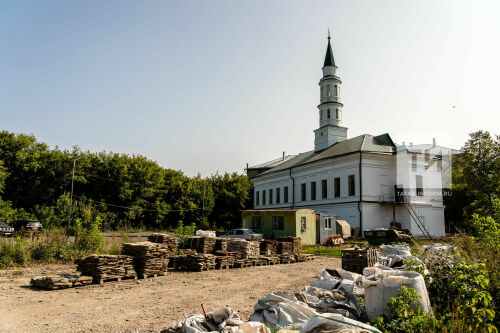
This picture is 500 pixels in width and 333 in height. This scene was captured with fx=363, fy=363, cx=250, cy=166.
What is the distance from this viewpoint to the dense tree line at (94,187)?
136 feet

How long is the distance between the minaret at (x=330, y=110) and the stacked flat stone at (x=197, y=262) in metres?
32.0

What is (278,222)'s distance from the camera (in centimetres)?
2867

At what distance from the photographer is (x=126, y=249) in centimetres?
1261

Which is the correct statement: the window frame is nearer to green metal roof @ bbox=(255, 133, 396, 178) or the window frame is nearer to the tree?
green metal roof @ bbox=(255, 133, 396, 178)

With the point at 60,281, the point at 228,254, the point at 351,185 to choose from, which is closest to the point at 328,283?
the point at 60,281

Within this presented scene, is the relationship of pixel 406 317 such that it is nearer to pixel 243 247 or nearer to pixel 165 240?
pixel 243 247

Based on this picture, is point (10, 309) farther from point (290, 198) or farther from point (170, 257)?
point (290, 198)

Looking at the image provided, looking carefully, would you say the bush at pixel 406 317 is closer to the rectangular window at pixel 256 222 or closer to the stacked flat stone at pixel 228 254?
the stacked flat stone at pixel 228 254

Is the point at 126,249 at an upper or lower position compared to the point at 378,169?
lower

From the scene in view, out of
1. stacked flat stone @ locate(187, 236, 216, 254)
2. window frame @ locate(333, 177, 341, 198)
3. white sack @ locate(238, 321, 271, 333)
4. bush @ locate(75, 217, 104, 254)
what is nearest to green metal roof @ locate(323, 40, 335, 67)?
window frame @ locate(333, 177, 341, 198)

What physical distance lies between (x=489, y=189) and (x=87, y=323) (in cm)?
3561

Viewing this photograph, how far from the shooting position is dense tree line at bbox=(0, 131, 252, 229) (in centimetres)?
4131

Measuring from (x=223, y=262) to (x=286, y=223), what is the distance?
13.8 meters

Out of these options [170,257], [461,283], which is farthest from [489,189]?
[461,283]
